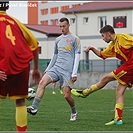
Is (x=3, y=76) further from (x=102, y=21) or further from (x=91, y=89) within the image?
(x=102, y=21)

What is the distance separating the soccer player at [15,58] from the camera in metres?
6.73

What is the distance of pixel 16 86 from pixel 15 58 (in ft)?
1.32

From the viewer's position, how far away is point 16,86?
697 centimetres

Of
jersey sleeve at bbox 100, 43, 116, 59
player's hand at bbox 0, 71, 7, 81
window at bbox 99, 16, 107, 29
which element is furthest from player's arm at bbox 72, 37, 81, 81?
window at bbox 99, 16, 107, 29

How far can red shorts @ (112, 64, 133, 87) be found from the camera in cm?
966

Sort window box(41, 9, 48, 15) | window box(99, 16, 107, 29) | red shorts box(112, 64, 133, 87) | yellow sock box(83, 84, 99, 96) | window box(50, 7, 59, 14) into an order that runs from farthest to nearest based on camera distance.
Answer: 1. window box(41, 9, 48, 15)
2. window box(50, 7, 59, 14)
3. window box(99, 16, 107, 29)
4. yellow sock box(83, 84, 99, 96)
5. red shorts box(112, 64, 133, 87)

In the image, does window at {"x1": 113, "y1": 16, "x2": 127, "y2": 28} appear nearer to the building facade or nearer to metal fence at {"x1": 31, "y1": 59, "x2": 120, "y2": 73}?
the building facade

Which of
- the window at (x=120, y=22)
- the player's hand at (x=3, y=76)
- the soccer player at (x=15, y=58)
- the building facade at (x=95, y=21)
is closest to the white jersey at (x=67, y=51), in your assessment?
the soccer player at (x=15, y=58)

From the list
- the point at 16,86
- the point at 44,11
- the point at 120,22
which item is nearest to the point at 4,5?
the point at 16,86

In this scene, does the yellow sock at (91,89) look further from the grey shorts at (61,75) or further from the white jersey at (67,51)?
the white jersey at (67,51)

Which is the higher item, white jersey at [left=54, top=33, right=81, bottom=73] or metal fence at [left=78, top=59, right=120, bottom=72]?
white jersey at [left=54, top=33, right=81, bottom=73]

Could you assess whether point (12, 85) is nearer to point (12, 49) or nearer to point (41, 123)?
point (12, 49)

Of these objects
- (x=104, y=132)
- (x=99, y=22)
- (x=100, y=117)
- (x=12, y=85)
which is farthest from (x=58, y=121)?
(x=99, y=22)

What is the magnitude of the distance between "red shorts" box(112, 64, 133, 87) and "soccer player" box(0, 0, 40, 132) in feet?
9.58
